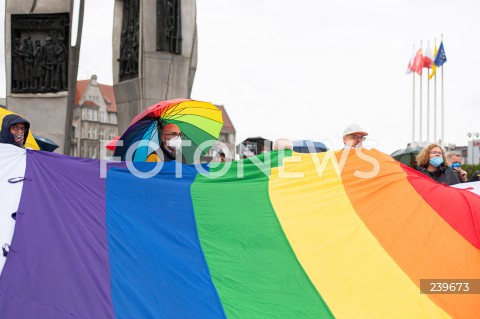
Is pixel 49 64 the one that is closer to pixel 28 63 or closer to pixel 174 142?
pixel 28 63

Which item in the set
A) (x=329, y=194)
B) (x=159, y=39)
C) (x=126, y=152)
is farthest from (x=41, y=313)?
(x=159, y=39)

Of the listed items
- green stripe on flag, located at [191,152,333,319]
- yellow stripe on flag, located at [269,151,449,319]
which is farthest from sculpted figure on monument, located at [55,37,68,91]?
yellow stripe on flag, located at [269,151,449,319]

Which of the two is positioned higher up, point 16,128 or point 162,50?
point 162,50

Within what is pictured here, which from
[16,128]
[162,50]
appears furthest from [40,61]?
[16,128]

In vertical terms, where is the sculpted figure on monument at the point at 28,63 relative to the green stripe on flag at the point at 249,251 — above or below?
Answer: above

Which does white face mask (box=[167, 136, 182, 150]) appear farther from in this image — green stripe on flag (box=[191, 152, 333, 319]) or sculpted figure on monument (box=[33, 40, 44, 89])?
sculpted figure on monument (box=[33, 40, 44, 89])

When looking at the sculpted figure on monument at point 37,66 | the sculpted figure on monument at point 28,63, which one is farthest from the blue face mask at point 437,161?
the sculpted figure on monument at point 28,63

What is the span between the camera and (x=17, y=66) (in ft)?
45.4

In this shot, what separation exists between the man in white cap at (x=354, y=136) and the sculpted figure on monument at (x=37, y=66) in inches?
375

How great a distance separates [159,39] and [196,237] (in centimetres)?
947

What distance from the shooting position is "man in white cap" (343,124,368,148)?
611 cm

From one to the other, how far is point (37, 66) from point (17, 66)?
1.41 feet

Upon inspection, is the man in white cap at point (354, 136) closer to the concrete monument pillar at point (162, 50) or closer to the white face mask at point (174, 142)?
the white face mask at point (174, 142)

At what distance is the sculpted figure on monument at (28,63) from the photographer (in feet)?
45.0
